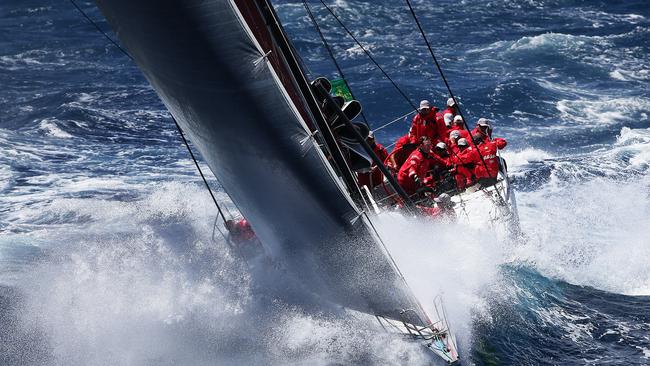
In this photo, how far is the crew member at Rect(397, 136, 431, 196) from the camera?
40.2ft

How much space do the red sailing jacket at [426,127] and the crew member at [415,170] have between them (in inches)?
48.1

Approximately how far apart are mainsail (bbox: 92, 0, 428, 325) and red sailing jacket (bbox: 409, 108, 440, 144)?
17.1 ft

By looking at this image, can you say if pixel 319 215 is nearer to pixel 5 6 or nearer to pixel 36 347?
pixel 36 347

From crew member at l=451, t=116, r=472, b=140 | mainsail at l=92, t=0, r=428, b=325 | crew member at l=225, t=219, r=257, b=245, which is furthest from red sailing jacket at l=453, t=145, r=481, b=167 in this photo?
mainsail at l=92, t=0, r=428, b=325

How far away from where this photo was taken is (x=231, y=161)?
800 centimetres

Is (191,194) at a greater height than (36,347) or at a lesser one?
lesser

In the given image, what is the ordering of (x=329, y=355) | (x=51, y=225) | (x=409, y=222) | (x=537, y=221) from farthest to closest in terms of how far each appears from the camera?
(x=537, y=221)
(x=51, y=225)
(x=409, y=222)
(x=329, y=355)

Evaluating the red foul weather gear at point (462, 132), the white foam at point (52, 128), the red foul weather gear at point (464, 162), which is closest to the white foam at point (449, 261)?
the red foul weather gear at point (464, 162)

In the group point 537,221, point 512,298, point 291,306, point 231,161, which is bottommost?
point 537,221

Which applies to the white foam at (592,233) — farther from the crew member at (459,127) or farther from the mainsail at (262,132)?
the mainsail at (262,132)

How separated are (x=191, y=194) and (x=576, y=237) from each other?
21.2 ft

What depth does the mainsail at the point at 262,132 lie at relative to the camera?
692 centimetres

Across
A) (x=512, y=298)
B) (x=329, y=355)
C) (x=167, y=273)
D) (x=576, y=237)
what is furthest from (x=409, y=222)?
(x=576, y=237)

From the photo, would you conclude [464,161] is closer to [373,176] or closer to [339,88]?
[373,176]
